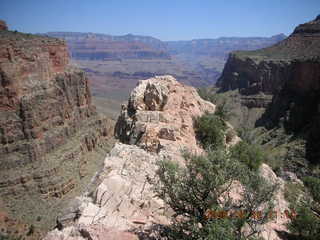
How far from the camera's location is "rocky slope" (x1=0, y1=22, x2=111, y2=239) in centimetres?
3284

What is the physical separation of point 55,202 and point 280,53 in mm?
88670

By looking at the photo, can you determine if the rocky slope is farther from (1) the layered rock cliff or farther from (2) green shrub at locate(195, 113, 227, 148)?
(2) green shrub at locate(195, 113, 227, 148)

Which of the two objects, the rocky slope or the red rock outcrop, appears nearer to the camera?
the red rock outcrop

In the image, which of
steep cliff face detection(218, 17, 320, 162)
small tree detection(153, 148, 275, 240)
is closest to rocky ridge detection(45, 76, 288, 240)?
small tree detection(153, 148, 275, 240)

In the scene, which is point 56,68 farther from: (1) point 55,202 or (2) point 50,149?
(1) point 55,202

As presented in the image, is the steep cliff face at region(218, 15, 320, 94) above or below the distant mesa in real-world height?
below

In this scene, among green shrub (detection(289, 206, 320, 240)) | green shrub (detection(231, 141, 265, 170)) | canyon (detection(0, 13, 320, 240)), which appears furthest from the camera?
green shrub (detection(231, 141, 265, 170))

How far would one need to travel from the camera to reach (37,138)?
3812cm

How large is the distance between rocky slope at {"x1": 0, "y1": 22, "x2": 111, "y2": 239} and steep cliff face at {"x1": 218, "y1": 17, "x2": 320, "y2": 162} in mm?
33267

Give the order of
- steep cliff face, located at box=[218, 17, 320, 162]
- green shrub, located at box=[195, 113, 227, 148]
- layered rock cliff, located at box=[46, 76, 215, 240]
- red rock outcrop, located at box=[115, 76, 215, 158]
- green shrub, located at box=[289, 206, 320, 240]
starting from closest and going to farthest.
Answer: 1. layered rock cliff, located at box=[46, 76, 215, 240]
2. green shrub, located at box=[289, 206, 320, 240]
3. red rock outcrop, located at box=[115, 76, 215, 158]
4. green shrub, located at box=[195, 113, 227, 148]
5. steep cliff face, located at box=[218, 17, 320, 162]

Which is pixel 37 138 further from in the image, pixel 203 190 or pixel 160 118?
pixel 203 190

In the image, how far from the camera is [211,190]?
390 inches

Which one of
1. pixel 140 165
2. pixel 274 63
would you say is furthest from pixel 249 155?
pixel 274 63

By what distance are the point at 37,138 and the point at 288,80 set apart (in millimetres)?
51875
